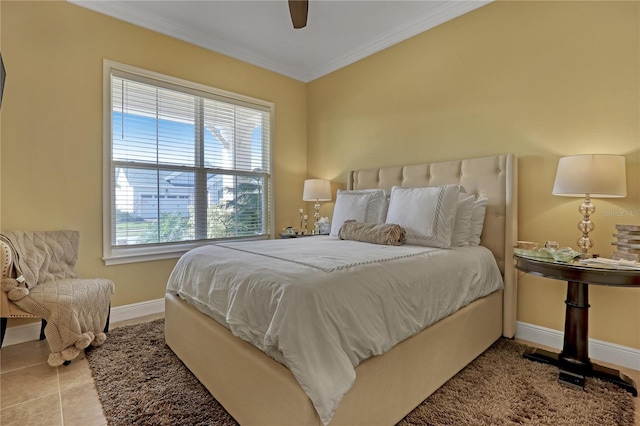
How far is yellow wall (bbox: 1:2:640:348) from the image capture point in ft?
6.95

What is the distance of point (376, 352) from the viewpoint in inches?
51.7

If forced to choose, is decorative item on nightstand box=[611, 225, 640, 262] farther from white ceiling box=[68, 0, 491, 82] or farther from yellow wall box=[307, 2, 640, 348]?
white ceiling box=[68, 0, 491, 82]

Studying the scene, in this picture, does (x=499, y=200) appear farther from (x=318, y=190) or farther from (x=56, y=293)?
(x=56, y=293)

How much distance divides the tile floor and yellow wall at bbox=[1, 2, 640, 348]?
802 millimetres

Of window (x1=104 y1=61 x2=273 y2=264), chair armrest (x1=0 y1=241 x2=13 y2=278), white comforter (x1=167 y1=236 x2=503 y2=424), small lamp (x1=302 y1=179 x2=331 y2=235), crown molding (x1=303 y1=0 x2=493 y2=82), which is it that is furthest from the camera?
small lamp (x1=302 y1=179 x2=331 y2=235)

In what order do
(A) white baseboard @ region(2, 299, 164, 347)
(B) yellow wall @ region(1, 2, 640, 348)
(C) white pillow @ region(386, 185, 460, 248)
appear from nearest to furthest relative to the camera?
(B) yellow wall @ region(1, 2, 640, 348) → (C) white pillow @ region(386, 185, 460, 248) → (A) white baseboard @ region(2, 299, 164, 347)

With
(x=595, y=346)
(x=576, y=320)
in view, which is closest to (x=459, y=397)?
(x=576, y=320)

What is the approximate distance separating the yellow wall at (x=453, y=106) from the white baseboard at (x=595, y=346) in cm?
5

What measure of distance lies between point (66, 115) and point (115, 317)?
1812 mm

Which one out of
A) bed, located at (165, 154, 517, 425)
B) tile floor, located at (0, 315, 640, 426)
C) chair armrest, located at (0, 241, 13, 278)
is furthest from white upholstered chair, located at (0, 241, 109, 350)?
bed, located at (165, 154, 517, 425)

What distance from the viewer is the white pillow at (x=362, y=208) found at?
2.84 meters

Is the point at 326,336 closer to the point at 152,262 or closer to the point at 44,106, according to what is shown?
the point at 152,262

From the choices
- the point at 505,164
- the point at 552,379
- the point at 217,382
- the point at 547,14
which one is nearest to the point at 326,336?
the point at 217,382

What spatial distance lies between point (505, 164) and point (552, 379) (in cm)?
151
